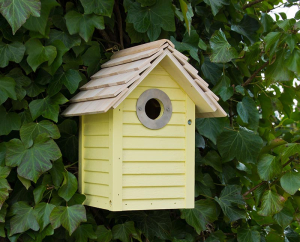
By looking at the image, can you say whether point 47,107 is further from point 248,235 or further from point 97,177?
point 248,235

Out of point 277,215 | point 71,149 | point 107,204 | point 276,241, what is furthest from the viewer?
point 276,241

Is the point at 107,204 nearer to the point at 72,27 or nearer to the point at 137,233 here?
the point at 137,233

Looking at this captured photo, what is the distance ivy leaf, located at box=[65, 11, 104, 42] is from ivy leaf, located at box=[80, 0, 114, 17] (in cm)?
3

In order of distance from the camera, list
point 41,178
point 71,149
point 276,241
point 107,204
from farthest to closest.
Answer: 1. point 276,241
2. point 71,149
3. point 41,178
4. point 107,204

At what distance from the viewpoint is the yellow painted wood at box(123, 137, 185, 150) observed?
1.74 metres

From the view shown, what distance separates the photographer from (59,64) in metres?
1.82

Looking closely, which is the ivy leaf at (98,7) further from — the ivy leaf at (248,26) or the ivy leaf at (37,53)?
the ivy leaf at (248,26)

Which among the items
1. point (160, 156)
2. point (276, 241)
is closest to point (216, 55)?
point (160, 156)

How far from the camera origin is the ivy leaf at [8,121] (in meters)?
1.82

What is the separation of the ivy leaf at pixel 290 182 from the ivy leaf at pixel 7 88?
1216 mm

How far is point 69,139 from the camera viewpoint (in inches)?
77.4

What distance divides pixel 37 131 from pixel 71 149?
0.23 m

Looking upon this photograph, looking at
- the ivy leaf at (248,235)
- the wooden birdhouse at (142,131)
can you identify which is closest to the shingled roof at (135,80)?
the wooden birdhouse at (142,131)

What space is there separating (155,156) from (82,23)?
24.1 inches
